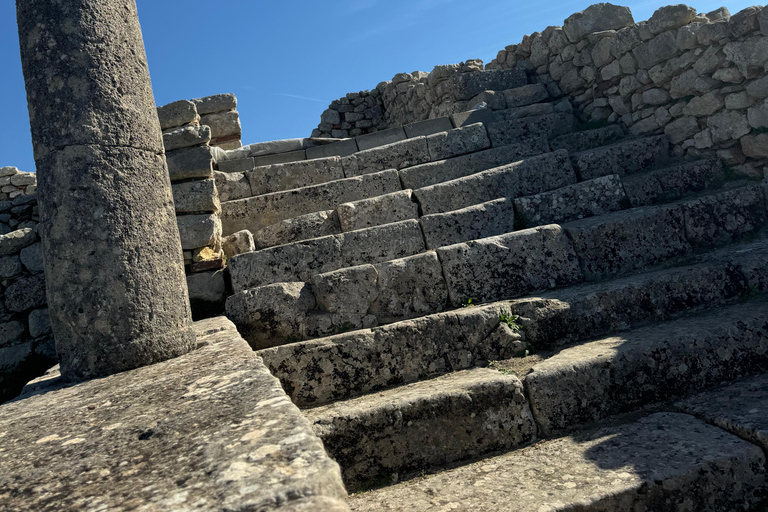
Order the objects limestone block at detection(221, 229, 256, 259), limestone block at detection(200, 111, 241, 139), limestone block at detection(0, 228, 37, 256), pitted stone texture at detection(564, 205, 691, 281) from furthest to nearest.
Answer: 1. limestone block at detection(200, 111, 241, 139)
2. limestone block at detection(0, 228, 37, 256)
3. limestone block at detection(221, 229, 256, 259)
4. pitted stone texture at detection(564, 205, 691, 281)

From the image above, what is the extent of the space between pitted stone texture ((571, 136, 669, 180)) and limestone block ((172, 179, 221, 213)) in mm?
3552

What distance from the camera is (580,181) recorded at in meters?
5.28

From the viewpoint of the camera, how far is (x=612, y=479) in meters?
2.30

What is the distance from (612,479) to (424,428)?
0.90 meters

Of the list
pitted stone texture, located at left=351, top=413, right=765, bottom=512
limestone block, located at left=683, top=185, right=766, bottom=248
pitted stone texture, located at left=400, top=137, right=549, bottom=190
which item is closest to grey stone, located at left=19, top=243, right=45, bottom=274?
pitted stone texture, located at left=400, top=137, right=549, bottom=190

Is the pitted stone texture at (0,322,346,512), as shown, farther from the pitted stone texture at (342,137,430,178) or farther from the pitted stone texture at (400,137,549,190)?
the pitted stone texture at (342,137,430,178)

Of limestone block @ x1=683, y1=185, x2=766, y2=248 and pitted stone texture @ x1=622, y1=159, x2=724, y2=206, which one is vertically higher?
pitted stone texture @ x1=622, y1=159, x2=724, y2=206

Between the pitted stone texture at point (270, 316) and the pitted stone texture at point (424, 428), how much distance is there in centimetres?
98

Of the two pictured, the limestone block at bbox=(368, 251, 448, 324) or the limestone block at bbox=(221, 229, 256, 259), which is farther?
the limestone block at bbox=(221, 229, 256, 259)

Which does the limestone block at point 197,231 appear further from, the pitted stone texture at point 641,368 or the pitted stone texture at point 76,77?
the pitted stone texture at point 641,368

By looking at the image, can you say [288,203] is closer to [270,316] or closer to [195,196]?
[195,196]

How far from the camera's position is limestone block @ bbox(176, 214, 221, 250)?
4457mm

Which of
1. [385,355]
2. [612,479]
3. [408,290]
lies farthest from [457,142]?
[612,479]

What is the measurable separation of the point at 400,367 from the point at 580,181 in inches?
121
